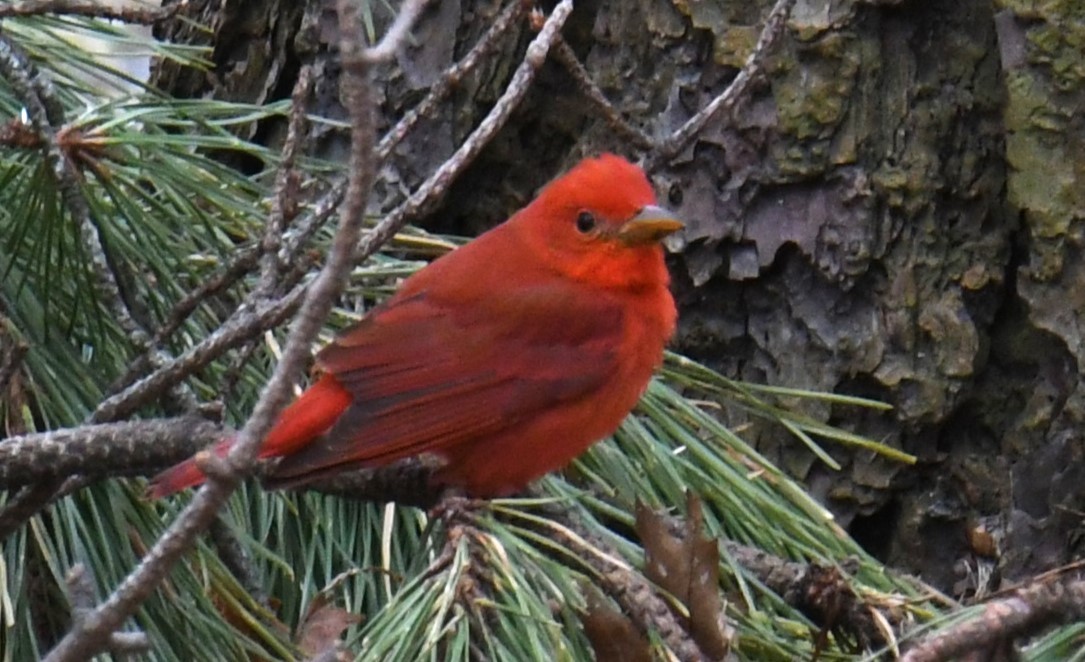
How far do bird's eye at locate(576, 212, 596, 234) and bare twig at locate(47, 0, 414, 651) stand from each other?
1621 millimetres

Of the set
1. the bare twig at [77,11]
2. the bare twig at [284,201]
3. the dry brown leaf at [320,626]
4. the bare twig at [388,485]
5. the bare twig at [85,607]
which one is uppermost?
the bare twig at [77,11]

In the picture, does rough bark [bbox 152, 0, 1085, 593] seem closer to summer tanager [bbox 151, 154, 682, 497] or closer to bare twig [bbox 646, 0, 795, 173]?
summer tanager [bbox 151, 154, 682, 497]

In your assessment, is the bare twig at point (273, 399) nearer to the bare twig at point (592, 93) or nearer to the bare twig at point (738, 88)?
the bare twig at point (592, 93)

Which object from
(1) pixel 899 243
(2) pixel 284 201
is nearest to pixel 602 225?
(1) pixel 899 243

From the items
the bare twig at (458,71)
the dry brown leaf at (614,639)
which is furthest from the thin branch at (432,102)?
the dry brown leaf at (614,639)

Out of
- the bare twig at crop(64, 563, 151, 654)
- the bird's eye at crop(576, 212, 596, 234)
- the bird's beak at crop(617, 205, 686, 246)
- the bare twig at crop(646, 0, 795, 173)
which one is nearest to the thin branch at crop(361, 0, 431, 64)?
the bare twig at crop(64, 563, 151, 654)

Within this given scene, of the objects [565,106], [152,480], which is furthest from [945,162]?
[152,480]

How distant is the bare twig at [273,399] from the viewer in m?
1.12

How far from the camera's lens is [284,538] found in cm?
237

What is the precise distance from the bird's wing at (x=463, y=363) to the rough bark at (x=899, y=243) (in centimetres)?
40

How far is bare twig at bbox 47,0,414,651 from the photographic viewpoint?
44.2 inches

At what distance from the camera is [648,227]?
270 centimetres

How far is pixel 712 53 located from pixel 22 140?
135 centimetres

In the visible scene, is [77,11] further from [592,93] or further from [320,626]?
[320,626]
